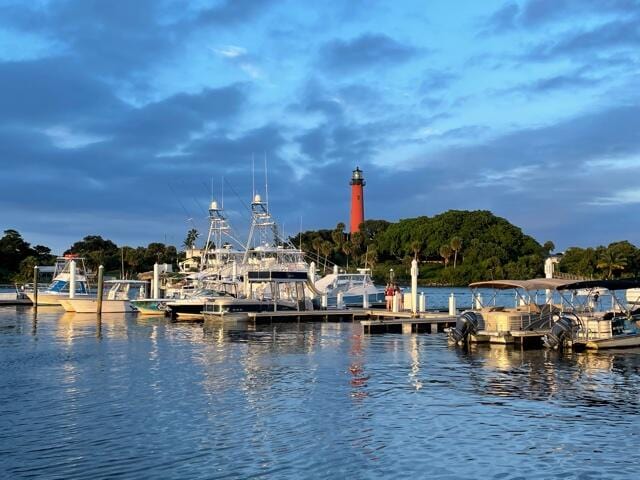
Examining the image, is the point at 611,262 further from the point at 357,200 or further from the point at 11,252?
the point at 11,252

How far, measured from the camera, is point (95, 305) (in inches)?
2473

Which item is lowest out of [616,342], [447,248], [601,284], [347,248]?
[616,342]

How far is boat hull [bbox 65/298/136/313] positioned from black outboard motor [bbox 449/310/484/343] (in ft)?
118

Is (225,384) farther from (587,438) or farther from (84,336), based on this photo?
(84,336)

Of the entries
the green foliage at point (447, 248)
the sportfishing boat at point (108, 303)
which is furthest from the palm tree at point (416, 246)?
the sportfishing boat at point (108, 303)

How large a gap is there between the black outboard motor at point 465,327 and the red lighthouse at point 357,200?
11824cm

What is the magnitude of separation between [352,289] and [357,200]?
88991mm

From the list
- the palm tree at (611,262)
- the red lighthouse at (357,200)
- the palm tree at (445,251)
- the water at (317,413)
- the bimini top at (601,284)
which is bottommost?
the water at (317,413)

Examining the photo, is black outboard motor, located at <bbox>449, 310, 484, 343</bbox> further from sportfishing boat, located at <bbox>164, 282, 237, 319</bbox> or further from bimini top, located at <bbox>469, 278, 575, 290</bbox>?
sportfishing boat, located at <bbox>164, 282, 237, 319</bbox>

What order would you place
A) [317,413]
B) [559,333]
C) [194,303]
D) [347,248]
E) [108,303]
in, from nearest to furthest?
[317,413], [559,333], [194,303], [108,303], [347,248]

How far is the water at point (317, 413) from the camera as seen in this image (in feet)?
50.1

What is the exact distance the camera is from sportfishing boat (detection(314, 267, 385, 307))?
67.9 m

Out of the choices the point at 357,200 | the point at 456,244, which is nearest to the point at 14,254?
the point at 357,200

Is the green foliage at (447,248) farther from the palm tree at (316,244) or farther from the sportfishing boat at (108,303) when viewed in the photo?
the sportfishing boat at (108,303)
